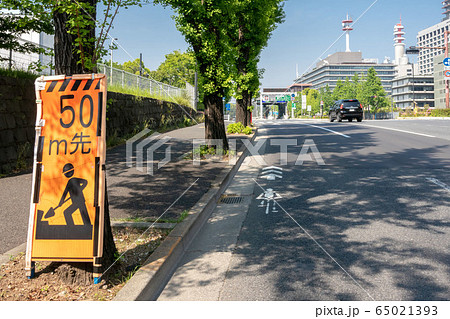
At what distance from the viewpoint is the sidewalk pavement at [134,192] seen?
5469mm

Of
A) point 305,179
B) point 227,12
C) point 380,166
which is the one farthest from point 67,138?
point 227,12

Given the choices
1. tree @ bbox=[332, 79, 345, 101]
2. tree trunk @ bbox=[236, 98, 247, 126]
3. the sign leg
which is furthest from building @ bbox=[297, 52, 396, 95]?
the sign leg

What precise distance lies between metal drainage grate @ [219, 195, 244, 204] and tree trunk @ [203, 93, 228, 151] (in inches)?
191

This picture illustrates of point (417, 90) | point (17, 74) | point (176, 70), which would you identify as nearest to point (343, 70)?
point (417, 90)

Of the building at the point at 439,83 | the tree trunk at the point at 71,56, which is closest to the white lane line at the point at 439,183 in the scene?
the tree trunk at the point at 71,56

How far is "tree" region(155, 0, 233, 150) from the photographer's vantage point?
1145 centimetres

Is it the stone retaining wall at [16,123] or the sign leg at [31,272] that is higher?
the stone retaining wall at [16,123]

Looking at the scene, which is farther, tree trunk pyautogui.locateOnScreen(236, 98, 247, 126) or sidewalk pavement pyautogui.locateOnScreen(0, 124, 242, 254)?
tree trunk pyautogui.locateOnScreen(236, 98, 247, 126)

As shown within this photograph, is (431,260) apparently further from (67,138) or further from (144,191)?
(144,191)

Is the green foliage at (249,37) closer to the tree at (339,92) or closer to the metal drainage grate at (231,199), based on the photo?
the metal drainage grate at (231,199)

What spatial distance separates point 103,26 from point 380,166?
8.40 meters

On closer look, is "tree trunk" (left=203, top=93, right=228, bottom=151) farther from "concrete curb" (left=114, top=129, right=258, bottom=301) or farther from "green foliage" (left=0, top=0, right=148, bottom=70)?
"green foliage" (left=0, top=0, right=148, bottom=70)

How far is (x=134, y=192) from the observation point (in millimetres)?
7379

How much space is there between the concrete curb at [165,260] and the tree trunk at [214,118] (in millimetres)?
5981
